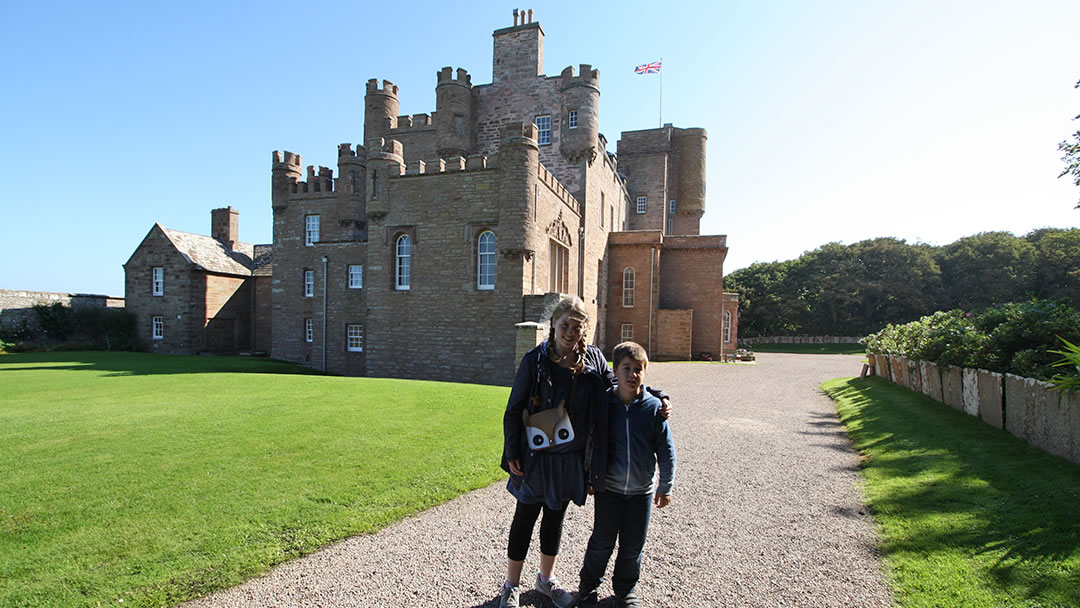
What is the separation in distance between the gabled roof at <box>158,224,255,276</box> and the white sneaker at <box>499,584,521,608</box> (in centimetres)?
3109

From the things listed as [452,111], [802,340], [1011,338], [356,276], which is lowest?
[802,340]

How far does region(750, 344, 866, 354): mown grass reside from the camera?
134ft

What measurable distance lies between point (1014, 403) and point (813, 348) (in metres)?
39.8

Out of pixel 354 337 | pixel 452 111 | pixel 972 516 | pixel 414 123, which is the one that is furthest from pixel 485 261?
pixel 972 516

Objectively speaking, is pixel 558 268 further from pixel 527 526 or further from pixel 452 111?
pixel 527 526

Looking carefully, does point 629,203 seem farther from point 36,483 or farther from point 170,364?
point 36,483

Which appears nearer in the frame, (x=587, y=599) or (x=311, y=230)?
(x=587, y=599)

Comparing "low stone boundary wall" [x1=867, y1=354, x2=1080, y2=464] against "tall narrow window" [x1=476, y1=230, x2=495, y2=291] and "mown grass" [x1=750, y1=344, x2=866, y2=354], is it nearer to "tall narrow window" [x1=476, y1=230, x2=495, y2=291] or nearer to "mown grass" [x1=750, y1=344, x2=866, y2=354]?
"tall narrow window" [x1=476, y1=230, x2=495, y2=291]

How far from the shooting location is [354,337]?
960 inches

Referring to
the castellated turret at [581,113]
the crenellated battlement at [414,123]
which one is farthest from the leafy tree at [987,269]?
the crenellated battlement at [414,123]

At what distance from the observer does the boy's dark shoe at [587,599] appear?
12.4ft

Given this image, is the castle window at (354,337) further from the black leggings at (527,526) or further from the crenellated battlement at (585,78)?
the black leggings at (527,526)

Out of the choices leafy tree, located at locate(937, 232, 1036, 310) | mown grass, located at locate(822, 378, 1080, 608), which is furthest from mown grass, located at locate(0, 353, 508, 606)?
leafy tree, located at locate(937, 232, 1036, 310)

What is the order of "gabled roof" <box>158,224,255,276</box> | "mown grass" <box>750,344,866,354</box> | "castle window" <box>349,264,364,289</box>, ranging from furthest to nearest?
"mown grass" <box>750,344,866,354</box> < "gabled roof" <box>158,224,255,276</box> < "castle window" <box>349,264,364,289</box>
